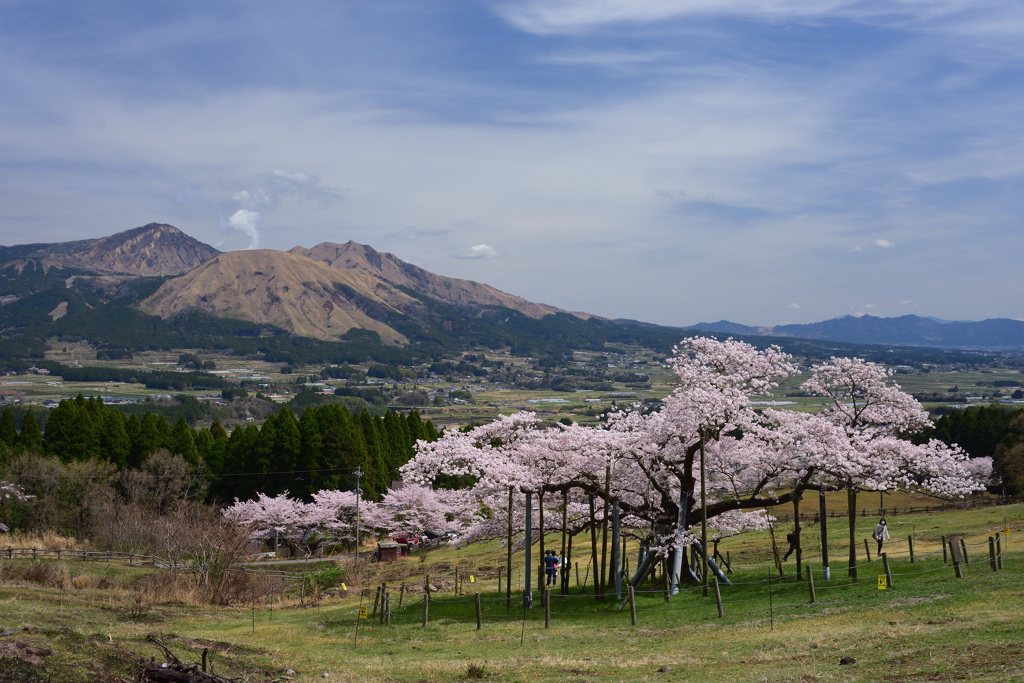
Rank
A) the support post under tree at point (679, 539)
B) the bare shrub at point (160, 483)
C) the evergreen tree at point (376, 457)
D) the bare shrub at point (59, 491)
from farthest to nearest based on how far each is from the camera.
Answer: the evergreen tree at point (376, 457) < the bare shrub at point (160, 483) < the bare shrub at point (59, 491) < the support post under tree at point (679, 539)

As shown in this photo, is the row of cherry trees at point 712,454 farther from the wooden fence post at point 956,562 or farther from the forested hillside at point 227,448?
the forested hillside at point 227,448

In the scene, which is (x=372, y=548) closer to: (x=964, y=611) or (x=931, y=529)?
(x=931, y=529)

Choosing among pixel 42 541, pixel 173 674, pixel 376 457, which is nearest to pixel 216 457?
pixel 376 457

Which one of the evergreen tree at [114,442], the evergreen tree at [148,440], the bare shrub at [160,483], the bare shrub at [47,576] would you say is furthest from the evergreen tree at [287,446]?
the bare shrub at [47,576]

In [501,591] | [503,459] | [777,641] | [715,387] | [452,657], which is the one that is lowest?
[501,591]

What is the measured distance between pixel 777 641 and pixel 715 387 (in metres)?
11.0

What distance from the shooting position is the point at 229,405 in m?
192

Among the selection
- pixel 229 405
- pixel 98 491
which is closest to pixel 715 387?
pixel 98 491

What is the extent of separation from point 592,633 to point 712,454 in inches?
357

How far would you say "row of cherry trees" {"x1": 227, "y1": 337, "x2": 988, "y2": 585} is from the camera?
23.8 meters

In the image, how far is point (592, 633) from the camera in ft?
63.4

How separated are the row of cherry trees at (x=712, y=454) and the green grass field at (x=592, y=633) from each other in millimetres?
2875

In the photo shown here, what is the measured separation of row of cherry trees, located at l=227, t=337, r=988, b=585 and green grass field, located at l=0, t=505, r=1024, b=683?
2.88 meters

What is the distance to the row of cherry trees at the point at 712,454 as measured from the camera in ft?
78.0
